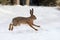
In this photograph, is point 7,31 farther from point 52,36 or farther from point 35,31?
point 52,36

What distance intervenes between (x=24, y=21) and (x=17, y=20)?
1.8 inches

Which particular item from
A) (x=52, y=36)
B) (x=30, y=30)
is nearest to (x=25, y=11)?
(x=30, y=30)

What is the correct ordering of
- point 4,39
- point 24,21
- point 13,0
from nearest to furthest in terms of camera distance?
point 4,39 → point 24,21 → point 13,0

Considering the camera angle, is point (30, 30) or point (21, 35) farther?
point (30, 30)

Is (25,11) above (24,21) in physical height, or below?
below

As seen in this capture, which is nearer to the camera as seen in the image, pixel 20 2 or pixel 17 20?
pixel 17 20

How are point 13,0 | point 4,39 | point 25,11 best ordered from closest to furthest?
point 4,39
point 25,11
point 13,0

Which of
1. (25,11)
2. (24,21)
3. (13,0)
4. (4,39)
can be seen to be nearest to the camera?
(4,39)

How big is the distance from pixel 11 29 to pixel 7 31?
0.13 feet

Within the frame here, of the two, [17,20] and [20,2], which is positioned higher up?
[17,20]

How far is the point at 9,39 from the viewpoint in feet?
3.67

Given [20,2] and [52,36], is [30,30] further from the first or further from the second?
[20,2]

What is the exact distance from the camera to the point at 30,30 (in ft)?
4.32

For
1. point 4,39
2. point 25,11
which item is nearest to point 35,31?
point 4,39
